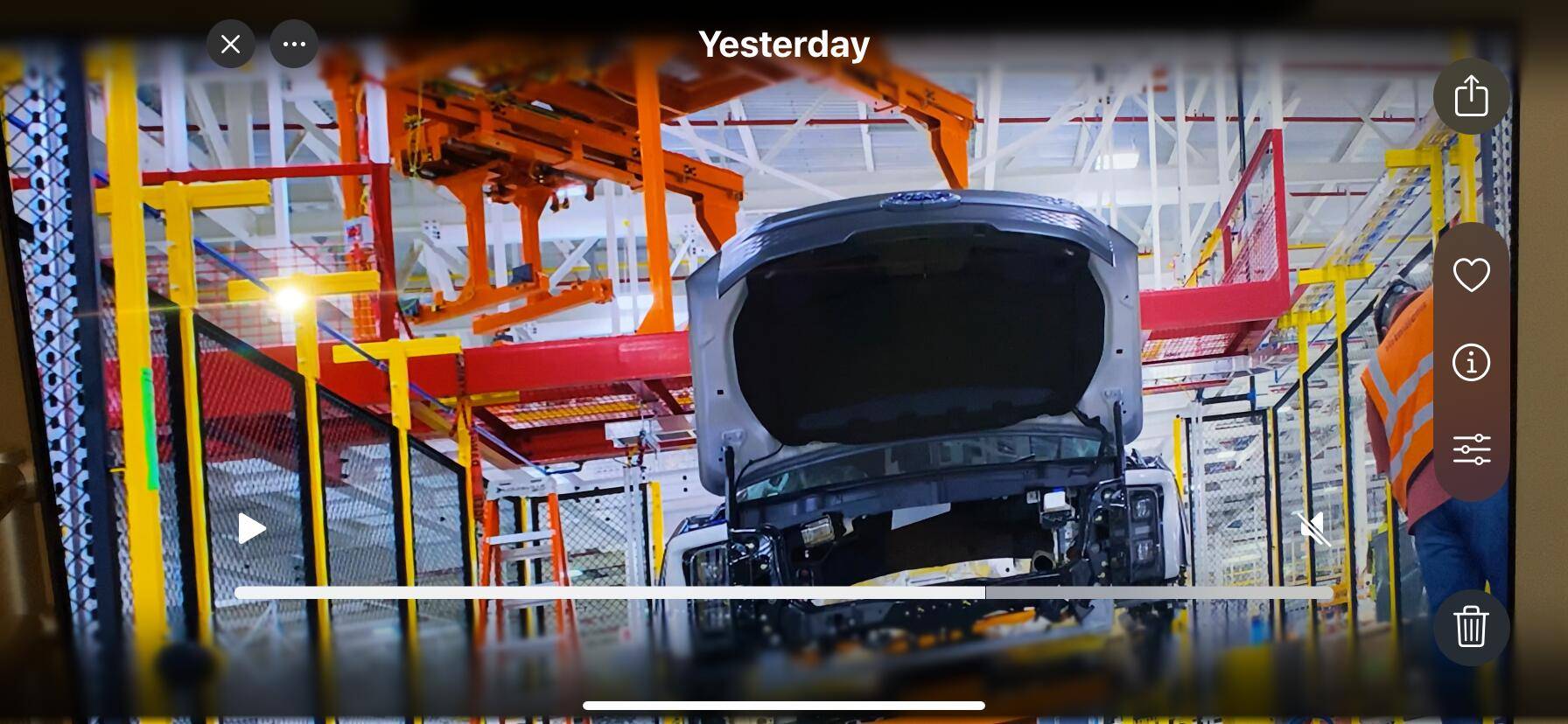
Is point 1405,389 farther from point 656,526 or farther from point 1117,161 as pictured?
point 656,526

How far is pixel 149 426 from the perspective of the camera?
1.88m

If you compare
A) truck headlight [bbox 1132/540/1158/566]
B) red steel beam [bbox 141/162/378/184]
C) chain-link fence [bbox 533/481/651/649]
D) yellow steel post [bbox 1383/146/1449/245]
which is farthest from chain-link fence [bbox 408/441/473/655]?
yellow steel post [bbox 1383/146/1449/245]

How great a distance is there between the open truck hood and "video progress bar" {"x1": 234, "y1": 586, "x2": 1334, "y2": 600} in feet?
0.68

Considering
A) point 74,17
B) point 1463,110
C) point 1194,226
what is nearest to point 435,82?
point 74,17

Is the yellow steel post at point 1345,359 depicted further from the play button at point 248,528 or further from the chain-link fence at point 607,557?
the play button at point 248,528

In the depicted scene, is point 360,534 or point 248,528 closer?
point 248,528

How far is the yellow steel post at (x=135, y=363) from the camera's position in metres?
1.87

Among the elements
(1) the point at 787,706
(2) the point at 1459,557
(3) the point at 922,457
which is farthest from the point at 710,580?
(2) the point at 1459,557

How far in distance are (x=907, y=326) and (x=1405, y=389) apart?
81cm

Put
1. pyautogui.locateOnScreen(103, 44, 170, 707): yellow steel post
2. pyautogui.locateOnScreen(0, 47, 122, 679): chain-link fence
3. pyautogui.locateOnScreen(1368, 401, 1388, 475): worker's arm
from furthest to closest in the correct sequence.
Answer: pyautogui.locateOnScreen(1368, 401, 1388, 475): worker's arm < pyautogui.locateOnScreen(0, 47, 122, 679): chain-link fence < pyautogui.locateOnScreen(103, 44, 170, 707): yellow steel post

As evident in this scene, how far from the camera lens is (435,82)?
6.63 ft

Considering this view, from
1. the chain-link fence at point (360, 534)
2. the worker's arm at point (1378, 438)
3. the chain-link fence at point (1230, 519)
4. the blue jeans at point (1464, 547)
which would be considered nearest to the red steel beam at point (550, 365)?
the chain-link fence at point (360, 534)

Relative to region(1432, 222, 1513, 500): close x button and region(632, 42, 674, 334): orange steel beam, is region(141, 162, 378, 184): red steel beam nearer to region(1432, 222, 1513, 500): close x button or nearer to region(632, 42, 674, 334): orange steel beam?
region(632, 42, 674, 334): orange steel beam

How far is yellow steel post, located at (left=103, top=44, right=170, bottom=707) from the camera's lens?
1.87 meters
